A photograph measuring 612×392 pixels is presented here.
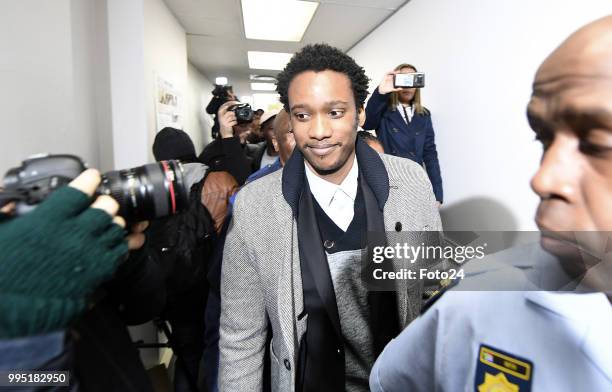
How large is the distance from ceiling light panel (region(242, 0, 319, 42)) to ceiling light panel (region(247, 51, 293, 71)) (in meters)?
0.66

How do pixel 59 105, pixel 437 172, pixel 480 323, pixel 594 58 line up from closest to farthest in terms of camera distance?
1. pixel 594 58
2. pixel 480 323
3. pixel 59 105
4. pixel 437 172

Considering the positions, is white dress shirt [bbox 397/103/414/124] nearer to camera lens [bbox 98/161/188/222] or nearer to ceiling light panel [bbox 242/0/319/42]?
ceiling light panel [bbox 242/0/319/42]

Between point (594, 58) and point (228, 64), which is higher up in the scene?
point (228, 64)

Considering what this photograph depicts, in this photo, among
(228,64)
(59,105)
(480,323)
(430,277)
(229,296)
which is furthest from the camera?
(228,64)

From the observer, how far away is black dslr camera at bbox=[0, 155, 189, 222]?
455 millimetres

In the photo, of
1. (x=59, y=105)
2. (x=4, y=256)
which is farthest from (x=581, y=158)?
(x=59, y=105)

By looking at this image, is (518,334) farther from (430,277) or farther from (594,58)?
(430,277)

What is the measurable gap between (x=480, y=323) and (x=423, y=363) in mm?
100

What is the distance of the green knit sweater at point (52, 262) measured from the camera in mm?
359

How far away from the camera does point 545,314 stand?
37 cm

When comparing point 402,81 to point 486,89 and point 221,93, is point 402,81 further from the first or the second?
point 221,93

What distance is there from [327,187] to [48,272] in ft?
2.19

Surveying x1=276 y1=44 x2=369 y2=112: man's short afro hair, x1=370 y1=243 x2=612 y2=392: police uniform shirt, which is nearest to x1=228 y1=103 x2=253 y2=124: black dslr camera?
x1=276 y1=44 x2=369 y2=112: man's short afro hair

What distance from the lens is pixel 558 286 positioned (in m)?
0.39
